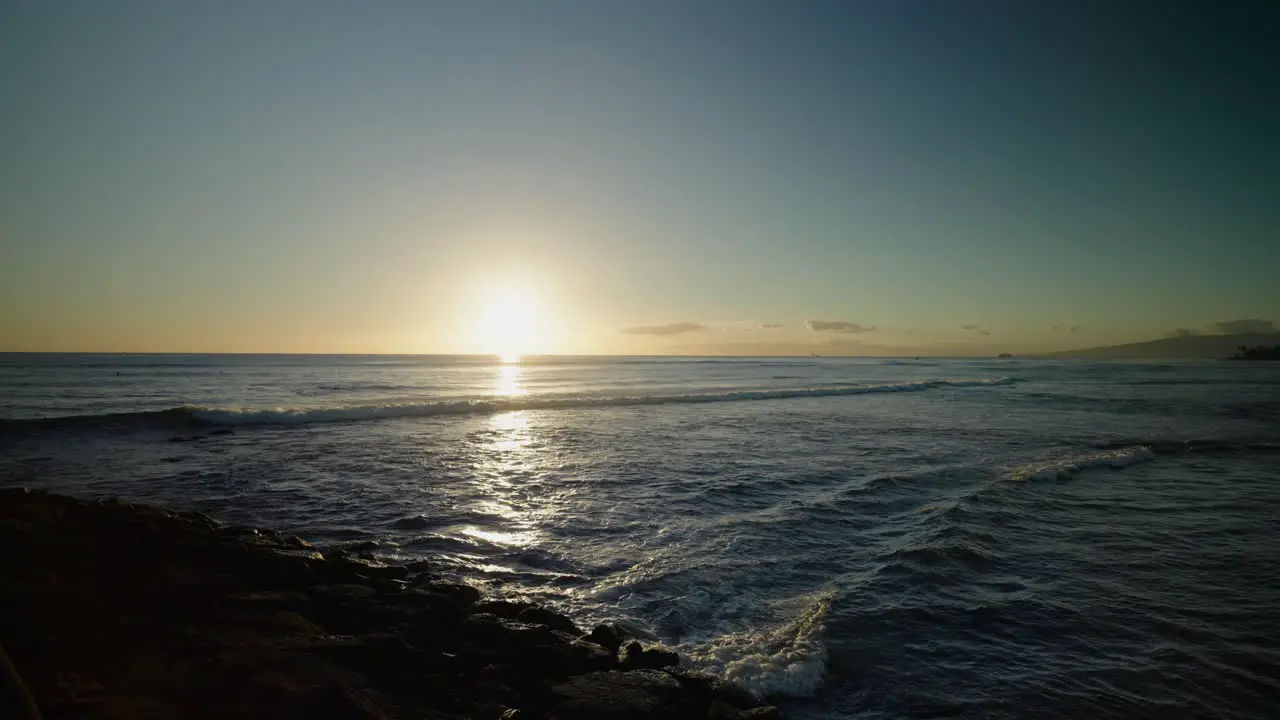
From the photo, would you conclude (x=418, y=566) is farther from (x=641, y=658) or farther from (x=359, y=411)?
(x=359, y=411)

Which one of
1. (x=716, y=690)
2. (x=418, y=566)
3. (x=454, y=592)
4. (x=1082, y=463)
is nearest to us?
(x=716, y=690)

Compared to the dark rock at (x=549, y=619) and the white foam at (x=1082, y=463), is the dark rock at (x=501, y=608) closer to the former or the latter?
the dark rock at (x=549, y=619)

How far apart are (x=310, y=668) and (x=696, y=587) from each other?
464 cm

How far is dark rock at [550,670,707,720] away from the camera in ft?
14.9

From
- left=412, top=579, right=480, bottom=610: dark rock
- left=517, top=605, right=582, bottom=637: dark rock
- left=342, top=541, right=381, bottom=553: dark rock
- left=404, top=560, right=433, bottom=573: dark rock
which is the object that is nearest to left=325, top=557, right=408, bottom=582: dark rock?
left=404, top=560, right=433, bottom=573: dark rock

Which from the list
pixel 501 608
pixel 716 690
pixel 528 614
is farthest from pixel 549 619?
pixel 716 690

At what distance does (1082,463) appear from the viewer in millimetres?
15352

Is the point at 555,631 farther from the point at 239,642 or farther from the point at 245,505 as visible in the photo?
the point at 245,505

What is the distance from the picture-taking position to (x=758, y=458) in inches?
671

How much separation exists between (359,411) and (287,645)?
25.9 m

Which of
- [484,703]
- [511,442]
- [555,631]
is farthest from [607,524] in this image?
[511,442]

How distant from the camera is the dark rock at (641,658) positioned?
539 cm

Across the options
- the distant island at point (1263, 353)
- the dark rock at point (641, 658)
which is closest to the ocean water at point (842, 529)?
the dark rock at point (641, 658)

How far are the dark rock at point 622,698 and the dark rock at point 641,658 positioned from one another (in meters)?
0.19
